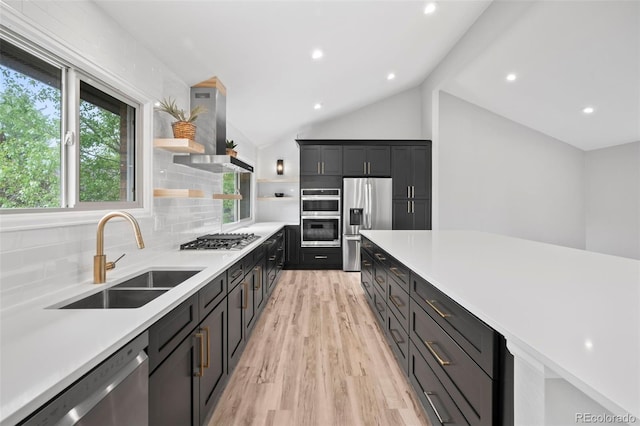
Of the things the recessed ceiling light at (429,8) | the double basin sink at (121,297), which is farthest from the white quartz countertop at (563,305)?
the recessed ceiling light at (429,8)

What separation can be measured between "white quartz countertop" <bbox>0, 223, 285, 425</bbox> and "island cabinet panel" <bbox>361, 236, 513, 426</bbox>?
114 cm

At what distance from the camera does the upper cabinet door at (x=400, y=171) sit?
5.55 metres

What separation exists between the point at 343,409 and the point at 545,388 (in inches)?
54.1

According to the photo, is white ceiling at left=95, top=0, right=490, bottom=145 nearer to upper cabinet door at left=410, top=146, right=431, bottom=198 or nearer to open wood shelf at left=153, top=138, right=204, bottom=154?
open wood shelf at left=153, top=138, right=204, bottom=154

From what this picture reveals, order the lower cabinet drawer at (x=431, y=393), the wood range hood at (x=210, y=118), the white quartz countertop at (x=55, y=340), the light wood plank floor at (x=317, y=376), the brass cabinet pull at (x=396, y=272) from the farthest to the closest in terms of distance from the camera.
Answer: the wood range hood at (x=210, y=118) < the brass cabinet pull at (x=396, y=272) < the light wood plank floor at (x=317, y=376) < the lower cabinet drawer at (x=431, y=393) < the white quartz countertop at (x=55, y=340)

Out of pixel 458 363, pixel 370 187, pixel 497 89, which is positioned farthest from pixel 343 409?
pixel 497 89

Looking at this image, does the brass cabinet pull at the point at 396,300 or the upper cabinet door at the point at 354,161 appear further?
the upper cabinet door at the point at 354,161

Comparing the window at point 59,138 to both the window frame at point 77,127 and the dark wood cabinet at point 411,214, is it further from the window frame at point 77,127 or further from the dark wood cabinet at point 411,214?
the dark wood cabinet at point 411,214

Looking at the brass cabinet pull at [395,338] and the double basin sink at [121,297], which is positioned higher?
the double basin sink at [121,297]

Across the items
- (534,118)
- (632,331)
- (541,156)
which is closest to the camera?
(632,331)

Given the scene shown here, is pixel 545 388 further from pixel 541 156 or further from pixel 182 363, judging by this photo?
pixel 541 156

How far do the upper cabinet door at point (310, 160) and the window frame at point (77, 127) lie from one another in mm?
3448

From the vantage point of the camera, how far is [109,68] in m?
1.78

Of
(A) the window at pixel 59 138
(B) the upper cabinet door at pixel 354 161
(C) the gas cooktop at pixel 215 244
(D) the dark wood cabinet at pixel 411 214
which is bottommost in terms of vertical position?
(C) the gas cooktop at pixel 215 244
